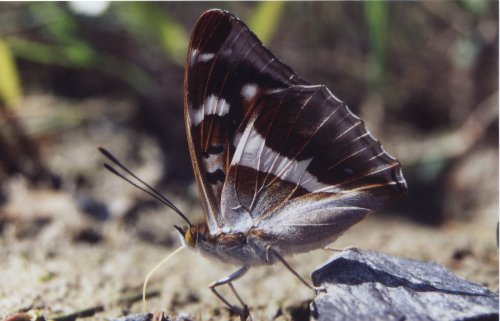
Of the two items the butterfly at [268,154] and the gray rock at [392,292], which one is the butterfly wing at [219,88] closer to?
the butterfly at [268,154]

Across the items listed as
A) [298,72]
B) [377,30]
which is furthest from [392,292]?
[298,72]

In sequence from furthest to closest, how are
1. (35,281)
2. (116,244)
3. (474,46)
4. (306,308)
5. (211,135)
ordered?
1. (474,46)
2. (116,244)
3. (35,281)
4. (306,308)
5. (211,135)

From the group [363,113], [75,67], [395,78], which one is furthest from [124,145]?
[395,78]

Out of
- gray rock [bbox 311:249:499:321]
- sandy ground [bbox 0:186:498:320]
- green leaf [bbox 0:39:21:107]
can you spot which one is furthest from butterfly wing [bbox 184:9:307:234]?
green leaf [bbox 0:39:21:107]

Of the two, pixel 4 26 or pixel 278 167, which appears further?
pixel 4 26

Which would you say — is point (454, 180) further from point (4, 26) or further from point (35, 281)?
point (4, 26)

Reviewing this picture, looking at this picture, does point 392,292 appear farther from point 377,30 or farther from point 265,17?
point 265,17

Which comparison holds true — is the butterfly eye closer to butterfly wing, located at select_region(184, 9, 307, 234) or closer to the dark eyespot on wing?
butterfly wing, located at select_region(184, 9, 307, 234)
